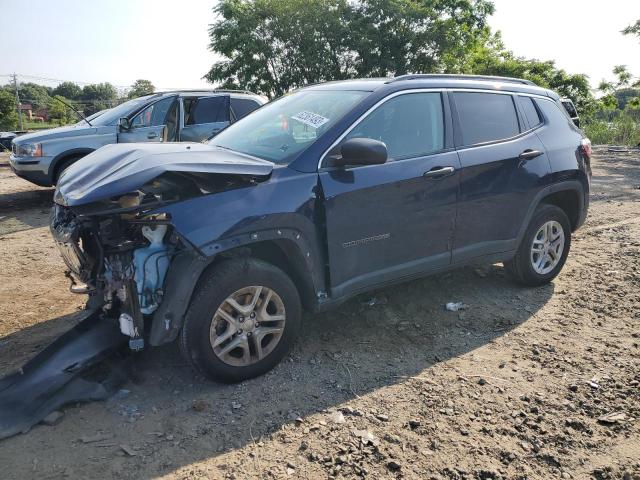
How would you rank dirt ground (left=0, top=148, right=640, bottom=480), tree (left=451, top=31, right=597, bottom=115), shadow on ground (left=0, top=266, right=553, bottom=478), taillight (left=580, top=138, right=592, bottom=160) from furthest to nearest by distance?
tree (left=451, top=31, right=597, bottom=115) → taillight (left=580, top=138, right=592, bottom=160) → shadow on ground (left=0, top=266, right=553, bottom=478) → dirt ground (left=0, top=148, right=640, bottom=480)

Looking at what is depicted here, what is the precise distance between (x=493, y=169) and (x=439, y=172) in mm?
641

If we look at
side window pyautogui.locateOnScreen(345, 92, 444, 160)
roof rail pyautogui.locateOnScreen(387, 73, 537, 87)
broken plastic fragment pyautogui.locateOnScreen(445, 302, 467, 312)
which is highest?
roof rail pyautogui.locateOnScreen(387, 73, 537, 87)

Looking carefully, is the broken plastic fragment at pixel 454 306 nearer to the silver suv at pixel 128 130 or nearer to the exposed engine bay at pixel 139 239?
the exposed engine bay at pixel 139 239

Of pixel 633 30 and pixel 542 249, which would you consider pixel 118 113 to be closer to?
pixel 542 249

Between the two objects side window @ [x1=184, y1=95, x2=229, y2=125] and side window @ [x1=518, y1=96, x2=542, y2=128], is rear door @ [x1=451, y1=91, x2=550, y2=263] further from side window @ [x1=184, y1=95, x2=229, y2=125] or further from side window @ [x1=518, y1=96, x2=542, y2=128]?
side window @ [x1=184, y1=95, x2=229, y2=125]

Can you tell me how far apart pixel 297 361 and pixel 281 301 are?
1.79ft

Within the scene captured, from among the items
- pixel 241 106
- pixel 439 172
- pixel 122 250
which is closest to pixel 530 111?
pixel 439 172

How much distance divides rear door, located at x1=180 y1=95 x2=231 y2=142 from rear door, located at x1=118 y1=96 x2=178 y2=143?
0.65ft

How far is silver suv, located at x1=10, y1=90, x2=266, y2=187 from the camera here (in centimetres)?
830

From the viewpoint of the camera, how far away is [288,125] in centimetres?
380

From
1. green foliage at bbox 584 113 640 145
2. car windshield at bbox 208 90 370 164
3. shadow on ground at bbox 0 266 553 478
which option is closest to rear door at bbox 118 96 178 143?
car windshield at bbox 208 90 370 164

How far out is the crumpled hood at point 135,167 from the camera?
283 centimetres

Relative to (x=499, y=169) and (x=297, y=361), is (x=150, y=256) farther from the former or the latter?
(x=499, y=169)

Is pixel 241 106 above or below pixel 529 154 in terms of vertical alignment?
above
